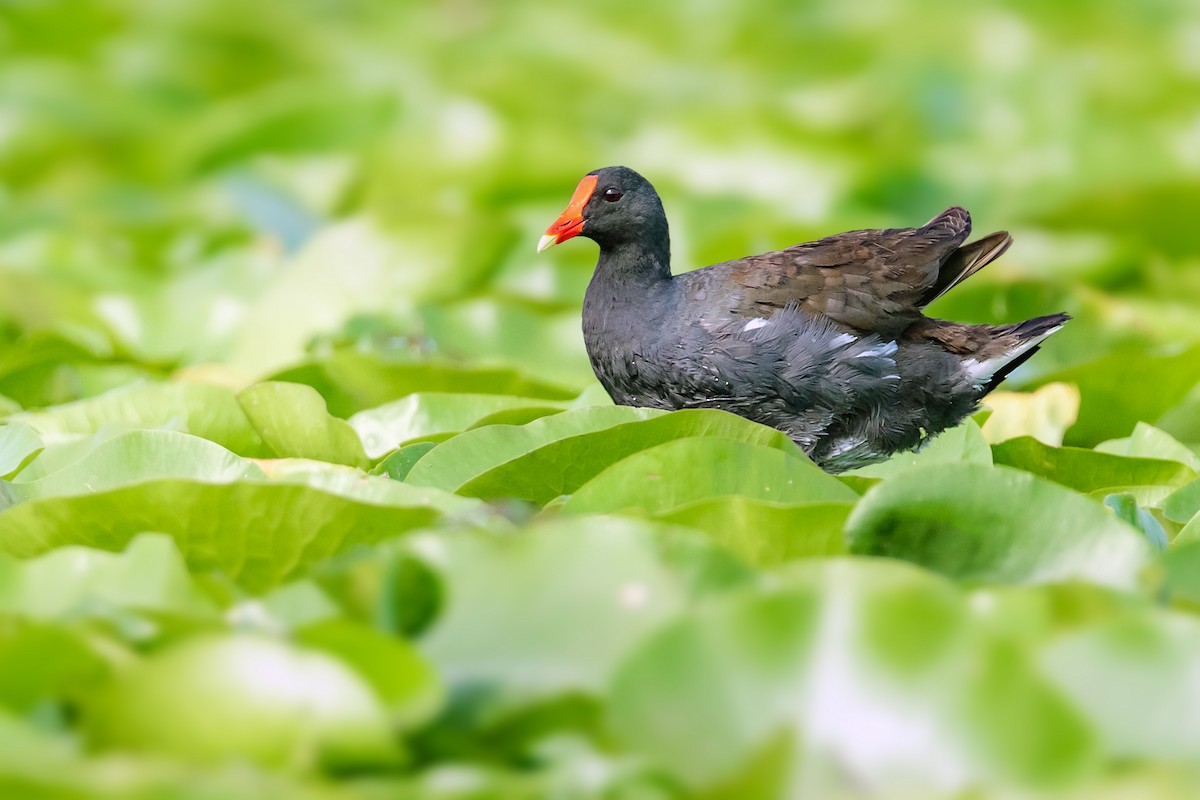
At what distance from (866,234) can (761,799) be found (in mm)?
2035

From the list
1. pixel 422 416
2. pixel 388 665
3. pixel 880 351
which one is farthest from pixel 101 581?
pixel 880 351

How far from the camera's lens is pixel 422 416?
8.88ft

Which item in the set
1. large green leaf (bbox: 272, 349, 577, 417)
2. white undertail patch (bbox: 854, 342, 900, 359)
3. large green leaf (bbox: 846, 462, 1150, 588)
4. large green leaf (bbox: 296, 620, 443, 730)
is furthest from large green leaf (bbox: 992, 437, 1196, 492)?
large green leaf (bbox: 296, 620, 443, 730)

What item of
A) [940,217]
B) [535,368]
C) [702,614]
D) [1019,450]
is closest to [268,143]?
[535,368]

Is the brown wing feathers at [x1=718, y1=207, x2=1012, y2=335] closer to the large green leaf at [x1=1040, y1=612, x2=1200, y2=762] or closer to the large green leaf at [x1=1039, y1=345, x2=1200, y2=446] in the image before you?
the large green leaf at [x1=1039, y1=345, x2=1200, y2=446]

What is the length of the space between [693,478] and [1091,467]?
0.83 m

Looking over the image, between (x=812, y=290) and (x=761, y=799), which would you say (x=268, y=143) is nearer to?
(x=812, y=290)

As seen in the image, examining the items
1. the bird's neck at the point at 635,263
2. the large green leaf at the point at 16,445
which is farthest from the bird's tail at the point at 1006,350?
the large green leaf at the point at 16,445

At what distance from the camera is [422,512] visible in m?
2.04

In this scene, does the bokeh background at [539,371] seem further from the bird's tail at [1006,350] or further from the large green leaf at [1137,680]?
the bird's tail at [1006,350]

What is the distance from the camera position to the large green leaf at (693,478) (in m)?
2.16

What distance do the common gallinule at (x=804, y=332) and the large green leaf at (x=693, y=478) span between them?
2.62ft

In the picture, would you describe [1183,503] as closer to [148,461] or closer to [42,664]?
[148,461]

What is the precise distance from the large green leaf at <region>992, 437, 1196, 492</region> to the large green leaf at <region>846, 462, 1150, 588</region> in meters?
0.61
